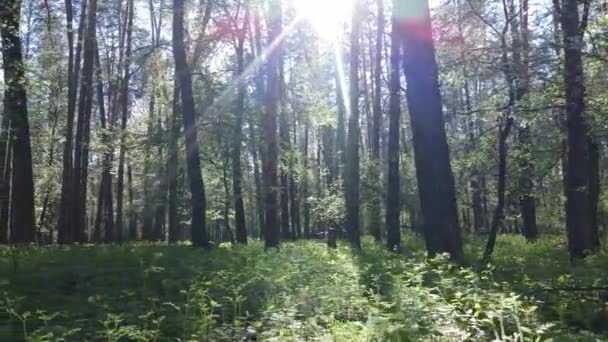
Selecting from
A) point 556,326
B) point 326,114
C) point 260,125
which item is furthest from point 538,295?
point 326,114

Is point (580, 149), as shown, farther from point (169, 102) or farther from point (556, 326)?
point (169, 102)

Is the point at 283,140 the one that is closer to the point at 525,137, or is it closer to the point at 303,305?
the point at 525,137

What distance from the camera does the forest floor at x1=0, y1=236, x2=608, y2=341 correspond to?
414cm

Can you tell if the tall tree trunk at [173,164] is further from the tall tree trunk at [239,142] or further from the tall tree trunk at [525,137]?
the tall tree trunk at [525,137]

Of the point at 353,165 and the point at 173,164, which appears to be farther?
the point at 173,164

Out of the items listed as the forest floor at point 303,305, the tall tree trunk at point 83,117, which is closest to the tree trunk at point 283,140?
the tall tree trunk at point 83,117

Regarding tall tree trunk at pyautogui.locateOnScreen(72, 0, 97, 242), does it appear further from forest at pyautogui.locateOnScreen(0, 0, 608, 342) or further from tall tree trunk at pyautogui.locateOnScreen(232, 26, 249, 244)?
tall tree trunk at pyautogui.locateOnScreen(232, 26, 249, 244)

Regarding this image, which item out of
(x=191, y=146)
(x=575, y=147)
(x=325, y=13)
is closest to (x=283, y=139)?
(x=325, y=13)

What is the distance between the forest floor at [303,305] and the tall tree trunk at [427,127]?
2.83 feet

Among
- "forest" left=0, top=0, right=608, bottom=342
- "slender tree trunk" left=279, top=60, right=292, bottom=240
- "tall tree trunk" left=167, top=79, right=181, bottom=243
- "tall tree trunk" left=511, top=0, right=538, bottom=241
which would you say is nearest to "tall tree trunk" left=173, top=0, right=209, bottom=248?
"forest" left=0, top=0, right=608, bottom=342

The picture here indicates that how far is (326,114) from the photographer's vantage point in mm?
24688

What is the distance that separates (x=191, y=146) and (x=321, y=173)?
21.2 m

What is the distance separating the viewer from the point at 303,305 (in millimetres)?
5445

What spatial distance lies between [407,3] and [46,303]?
604 centimetres
